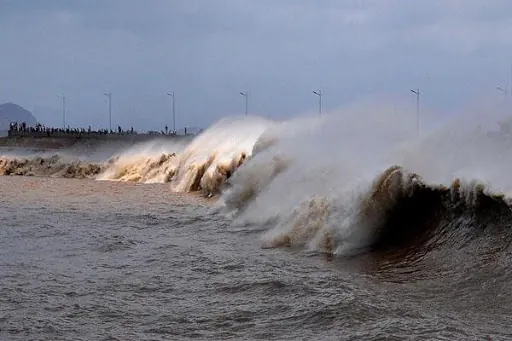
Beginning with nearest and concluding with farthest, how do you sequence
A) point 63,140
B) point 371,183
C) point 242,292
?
1. point 242,292
2. point 371,183
3. point 63,140

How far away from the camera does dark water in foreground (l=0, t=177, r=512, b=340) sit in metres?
8.01

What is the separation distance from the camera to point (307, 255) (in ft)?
40.6

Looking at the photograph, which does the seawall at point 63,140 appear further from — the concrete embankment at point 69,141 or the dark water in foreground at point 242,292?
the dark water in foreground at point 242,292

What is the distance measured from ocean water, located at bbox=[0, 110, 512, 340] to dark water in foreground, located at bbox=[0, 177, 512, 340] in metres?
0.03

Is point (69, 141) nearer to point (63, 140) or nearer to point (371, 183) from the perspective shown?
point (63, 140)

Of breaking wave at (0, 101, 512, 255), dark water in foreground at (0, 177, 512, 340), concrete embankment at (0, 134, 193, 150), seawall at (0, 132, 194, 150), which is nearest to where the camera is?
dark water in foreground at (0, 177, 512, 340)

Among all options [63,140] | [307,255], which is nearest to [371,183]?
[307,255]

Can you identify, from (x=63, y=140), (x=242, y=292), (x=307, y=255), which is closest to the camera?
(x=242, y=292)

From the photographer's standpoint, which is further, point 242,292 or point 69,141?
point 69,141

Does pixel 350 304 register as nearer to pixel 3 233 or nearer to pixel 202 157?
pixel 3 233

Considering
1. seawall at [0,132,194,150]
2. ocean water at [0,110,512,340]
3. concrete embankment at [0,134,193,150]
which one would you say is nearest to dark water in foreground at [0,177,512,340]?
ocean water at [0,110,512,340]

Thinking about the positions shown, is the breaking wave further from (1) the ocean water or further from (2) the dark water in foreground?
(2) the dark water in foreground

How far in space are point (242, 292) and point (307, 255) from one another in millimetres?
2696

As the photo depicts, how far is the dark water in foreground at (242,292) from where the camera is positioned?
8.01m
